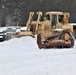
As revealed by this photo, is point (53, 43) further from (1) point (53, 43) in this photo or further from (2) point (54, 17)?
(2) point (54, 17)

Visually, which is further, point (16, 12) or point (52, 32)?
point (16, 12)

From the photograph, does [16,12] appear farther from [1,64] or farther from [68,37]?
[1,64]

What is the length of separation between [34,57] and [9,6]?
137ft

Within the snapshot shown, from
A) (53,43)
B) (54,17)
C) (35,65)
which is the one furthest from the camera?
(54,17)

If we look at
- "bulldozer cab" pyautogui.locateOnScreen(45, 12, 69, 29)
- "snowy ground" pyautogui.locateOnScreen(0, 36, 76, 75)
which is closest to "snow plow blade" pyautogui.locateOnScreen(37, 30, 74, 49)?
"snowy ground" pyautogui.locateOnScreen(0, 36, 76, 75)

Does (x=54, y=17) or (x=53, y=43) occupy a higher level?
(x=54, y=17)

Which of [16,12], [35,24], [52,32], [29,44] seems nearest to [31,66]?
[29,44]

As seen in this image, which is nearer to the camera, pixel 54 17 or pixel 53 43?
pixel 53 43

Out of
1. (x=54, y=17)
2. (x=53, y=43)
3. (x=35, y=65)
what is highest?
(x=54, y=17)

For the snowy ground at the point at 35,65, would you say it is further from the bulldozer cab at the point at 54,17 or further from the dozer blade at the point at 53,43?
the bulldozer cab at the point at 54,17

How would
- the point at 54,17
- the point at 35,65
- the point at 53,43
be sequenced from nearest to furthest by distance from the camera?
the point at 35,65 → the point at 53,43 → the point at 54,17

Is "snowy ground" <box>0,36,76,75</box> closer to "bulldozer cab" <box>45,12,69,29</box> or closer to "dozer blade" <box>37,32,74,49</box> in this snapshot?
"dozer blade" <box>37,32,74,49</box>

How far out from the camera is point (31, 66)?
9742mm

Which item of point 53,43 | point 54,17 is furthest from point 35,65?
point 54,17
